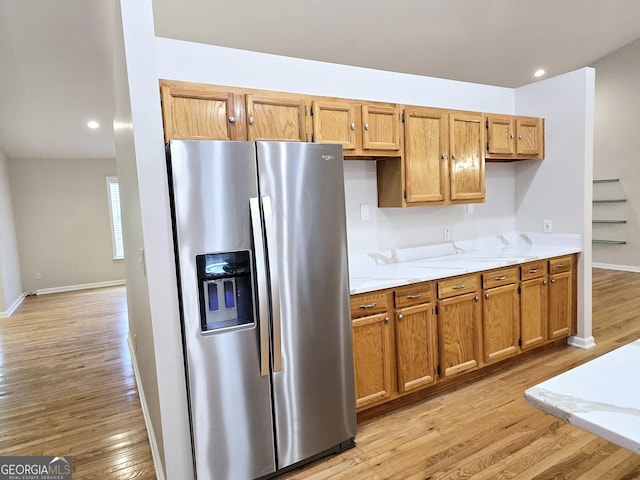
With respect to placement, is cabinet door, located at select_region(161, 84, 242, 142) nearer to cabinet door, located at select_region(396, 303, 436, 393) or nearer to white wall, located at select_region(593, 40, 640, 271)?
cabinet door, located at select_region(396, 303, 436, 393)

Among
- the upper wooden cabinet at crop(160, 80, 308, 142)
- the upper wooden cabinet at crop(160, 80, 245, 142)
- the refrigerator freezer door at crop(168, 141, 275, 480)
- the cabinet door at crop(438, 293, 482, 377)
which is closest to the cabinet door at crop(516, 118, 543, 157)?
the cabinet door at crop(438, 293, 482, 377)

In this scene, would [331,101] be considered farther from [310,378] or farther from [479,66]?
[479,66]

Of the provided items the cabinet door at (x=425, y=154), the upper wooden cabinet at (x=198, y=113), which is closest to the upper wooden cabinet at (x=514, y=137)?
the cabinet door at (x=425, y=154)

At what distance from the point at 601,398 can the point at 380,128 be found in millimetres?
2132

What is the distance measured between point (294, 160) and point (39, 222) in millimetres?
7389

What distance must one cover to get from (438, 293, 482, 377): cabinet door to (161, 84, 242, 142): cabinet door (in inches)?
71.7

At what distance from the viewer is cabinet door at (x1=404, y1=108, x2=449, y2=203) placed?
112 inches

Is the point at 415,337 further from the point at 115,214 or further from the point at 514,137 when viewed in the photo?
the point at 115,214

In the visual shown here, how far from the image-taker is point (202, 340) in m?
1.78

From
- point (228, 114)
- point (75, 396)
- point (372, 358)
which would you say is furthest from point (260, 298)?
point (75, 396)

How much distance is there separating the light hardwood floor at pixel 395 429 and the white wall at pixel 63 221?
373cm

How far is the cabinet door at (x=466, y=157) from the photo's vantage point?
3.06 meters

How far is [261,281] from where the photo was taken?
185 cm

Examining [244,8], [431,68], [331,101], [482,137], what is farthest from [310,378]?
[431,68]
